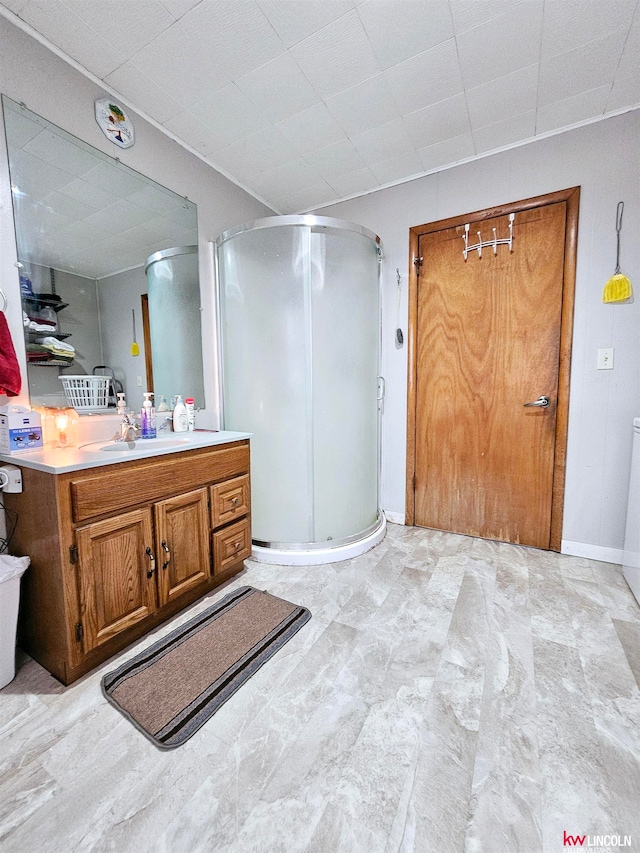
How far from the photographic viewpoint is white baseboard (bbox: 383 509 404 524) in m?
2.68

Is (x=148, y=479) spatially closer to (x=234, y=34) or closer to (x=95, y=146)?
(x=95, y=146)

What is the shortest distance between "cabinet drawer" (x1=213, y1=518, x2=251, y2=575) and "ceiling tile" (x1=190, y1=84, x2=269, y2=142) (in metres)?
2.12

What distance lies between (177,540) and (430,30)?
2.35 m

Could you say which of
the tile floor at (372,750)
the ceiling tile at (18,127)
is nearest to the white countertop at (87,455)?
the tile floor at (372,750)

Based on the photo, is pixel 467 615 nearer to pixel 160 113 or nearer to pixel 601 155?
pixel 601 155

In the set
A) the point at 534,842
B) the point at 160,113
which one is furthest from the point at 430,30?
the point at 534,842

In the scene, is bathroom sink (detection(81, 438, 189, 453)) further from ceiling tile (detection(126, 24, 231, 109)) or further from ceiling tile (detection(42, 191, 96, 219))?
ceiling tile (detection(126, 24, 231, 109))

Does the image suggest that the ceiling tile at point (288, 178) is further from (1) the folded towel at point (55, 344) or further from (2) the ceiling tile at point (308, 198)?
(1) the folded towel at point (55, 344)

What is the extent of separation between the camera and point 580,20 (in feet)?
4.58

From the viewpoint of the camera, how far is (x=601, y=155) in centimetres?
192

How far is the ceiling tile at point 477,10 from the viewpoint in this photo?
133 centimetres

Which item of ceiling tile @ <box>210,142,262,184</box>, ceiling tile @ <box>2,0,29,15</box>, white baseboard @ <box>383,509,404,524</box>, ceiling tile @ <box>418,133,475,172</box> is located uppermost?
ceiling tile @ <box>418,133,475,172</box>

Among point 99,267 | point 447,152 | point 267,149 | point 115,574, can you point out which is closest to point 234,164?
point 267,149

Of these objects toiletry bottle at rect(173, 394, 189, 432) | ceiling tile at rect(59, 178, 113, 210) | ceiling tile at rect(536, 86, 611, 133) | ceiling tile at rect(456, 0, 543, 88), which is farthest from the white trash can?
ceiling tile at rect(536, 86, 611, 133)
